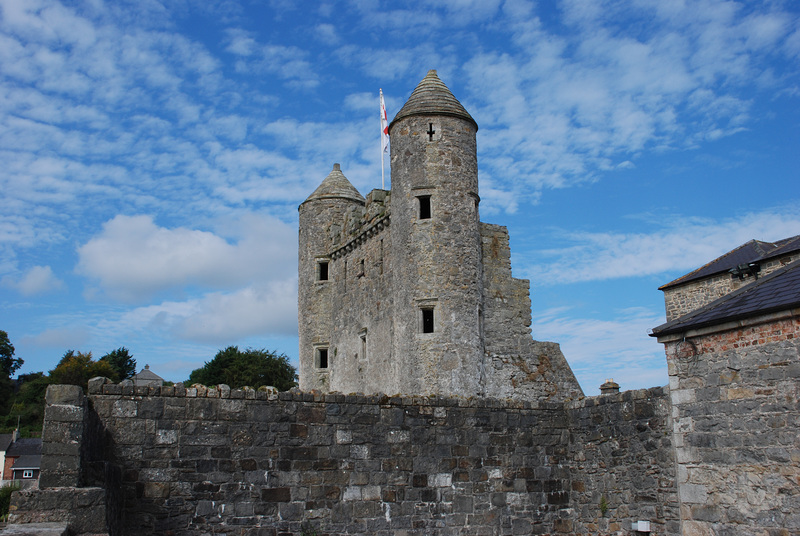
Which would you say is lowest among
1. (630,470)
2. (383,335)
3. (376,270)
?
(630,470)

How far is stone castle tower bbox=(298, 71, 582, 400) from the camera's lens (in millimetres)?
17484

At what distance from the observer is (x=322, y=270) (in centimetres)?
2434

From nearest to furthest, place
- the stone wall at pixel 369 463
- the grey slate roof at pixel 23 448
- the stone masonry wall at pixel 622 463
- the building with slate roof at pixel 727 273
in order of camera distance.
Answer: the stone wall at pixel 369 463 → the stone masonry wall at pixel 622 463 → the building with slate roof at pixel 727 273 → the grey slate roof at pixel 23 448

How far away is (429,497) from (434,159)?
957 cm

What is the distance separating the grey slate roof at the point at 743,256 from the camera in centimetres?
2508

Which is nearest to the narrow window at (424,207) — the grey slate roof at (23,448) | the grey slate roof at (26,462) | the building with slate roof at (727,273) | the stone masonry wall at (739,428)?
the stone masonry wall at (739,428)

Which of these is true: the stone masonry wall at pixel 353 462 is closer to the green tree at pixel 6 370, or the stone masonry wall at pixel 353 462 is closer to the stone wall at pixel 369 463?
the stone wall at pixel 369 463

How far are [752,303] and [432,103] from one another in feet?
36.7

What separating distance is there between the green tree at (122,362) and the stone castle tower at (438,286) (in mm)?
49088

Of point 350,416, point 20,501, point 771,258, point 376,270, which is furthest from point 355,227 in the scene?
point 20,501

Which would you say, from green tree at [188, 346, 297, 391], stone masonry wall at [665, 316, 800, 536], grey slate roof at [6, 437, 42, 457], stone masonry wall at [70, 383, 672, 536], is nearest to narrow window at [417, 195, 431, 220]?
stone masonry wall at [70, 383, 672, 536]

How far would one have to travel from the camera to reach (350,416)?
10.7m

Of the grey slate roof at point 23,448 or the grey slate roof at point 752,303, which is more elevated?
the grey slate roof at point 752,303

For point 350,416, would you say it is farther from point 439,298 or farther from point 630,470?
point 439,298
